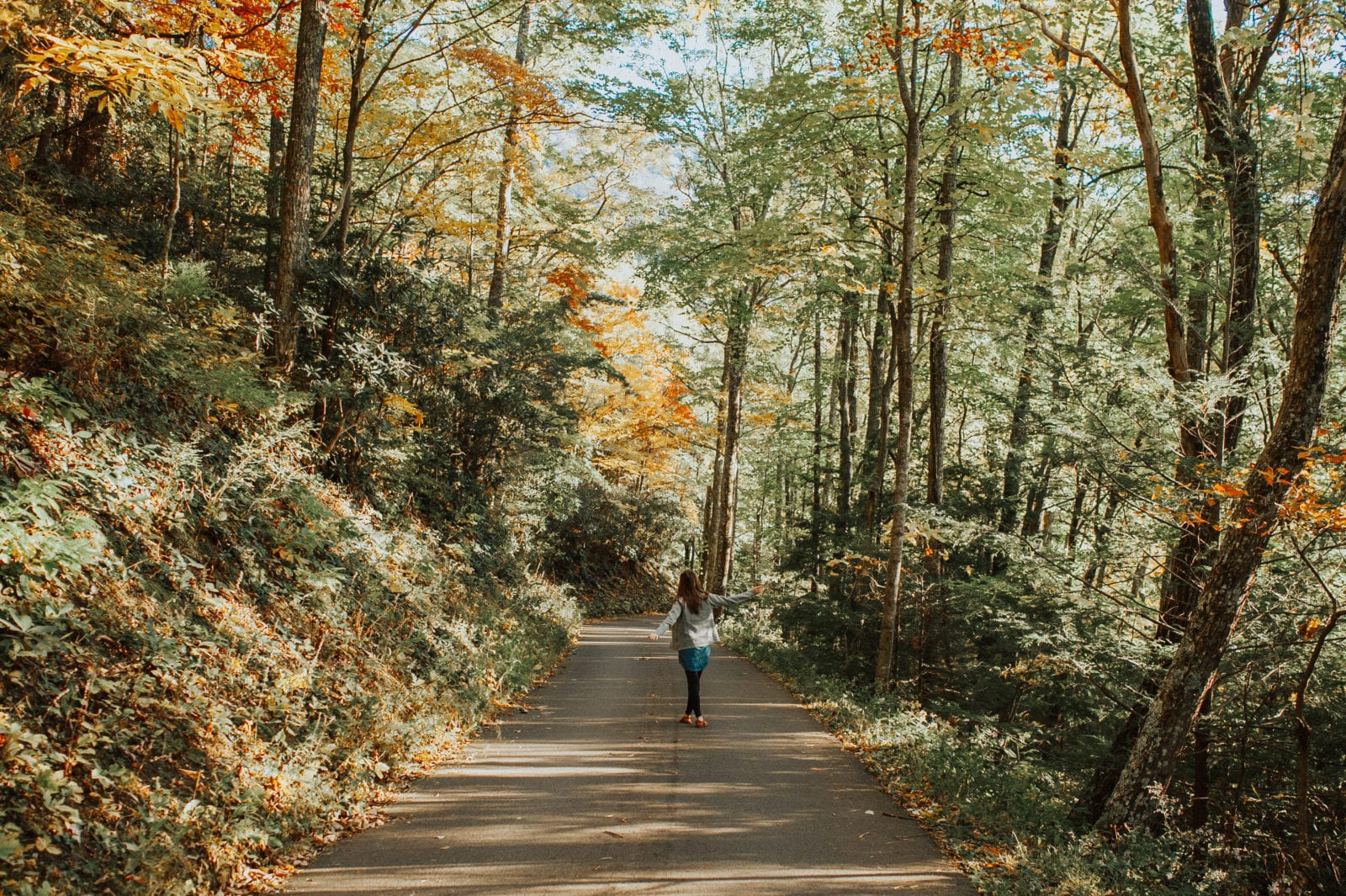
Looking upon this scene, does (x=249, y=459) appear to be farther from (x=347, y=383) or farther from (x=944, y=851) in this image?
(x=944, y=851)

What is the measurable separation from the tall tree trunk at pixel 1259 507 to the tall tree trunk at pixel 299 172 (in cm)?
1009

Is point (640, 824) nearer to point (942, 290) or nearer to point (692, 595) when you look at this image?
point (692, 595)

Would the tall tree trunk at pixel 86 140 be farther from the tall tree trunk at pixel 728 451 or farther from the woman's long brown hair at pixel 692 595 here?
the tall tree trunk at pixel 728 451

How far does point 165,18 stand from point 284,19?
5.10 meters

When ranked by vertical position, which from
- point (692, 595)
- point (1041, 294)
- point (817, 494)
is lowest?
point (692, 595)

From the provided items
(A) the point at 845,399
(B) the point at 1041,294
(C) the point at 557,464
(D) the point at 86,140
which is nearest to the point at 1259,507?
(B) the point at 1041,294

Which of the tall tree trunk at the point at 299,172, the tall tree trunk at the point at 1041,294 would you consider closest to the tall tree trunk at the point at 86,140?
the tall tree trunk at the point at 299,172

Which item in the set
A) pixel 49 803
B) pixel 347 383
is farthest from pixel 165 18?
pixel 49 803

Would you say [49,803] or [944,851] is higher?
[49,803]

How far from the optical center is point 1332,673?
20.8 ft

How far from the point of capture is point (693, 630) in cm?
926

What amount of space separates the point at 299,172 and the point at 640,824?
29.6 ft

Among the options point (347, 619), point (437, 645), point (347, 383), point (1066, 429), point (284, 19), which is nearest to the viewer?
point (1066, 429)

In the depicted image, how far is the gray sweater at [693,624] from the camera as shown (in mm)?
9188
